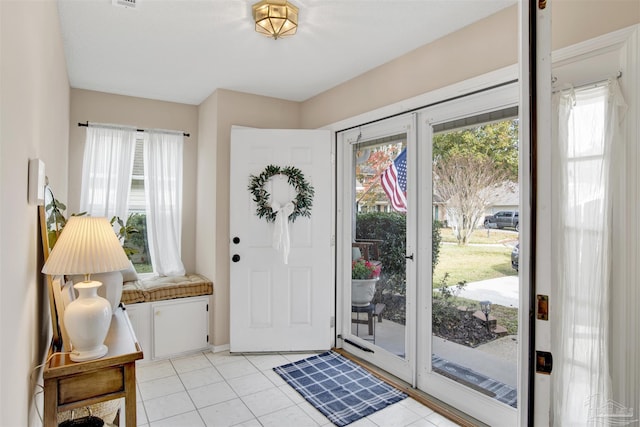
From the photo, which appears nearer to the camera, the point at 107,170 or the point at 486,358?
the point at 486,358

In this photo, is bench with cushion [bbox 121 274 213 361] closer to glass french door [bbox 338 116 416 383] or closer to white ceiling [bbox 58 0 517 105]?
glass french door [bbox 338 116 416 383]

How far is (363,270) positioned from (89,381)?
230 cm

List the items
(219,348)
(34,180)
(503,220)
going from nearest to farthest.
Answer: (34,180), (503,220), (219,348)

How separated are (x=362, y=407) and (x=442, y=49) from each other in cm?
249

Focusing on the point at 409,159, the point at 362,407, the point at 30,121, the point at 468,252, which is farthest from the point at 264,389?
the point at 30,121

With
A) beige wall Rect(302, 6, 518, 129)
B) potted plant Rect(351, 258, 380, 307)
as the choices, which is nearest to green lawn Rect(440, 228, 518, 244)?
potted plant Rect(351, 258, 380, 307)

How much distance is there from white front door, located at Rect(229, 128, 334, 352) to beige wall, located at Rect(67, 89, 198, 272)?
853 millimetres

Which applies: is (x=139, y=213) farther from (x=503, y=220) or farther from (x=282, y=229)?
(x=503, y=220)

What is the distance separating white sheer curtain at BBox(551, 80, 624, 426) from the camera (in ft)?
5.17

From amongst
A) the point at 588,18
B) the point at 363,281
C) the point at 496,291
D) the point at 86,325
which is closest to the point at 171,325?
the point at 363,281

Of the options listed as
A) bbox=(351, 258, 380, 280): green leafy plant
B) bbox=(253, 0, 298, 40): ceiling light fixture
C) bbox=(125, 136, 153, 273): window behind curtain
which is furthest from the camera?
bbox=(125, 136, 153, 273): window behind curtain

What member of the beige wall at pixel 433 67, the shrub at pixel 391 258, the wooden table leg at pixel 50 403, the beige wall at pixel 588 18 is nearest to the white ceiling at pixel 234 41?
the beige wall at pixel 433 67

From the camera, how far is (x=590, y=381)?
1.60 m

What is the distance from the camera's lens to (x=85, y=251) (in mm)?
1461
